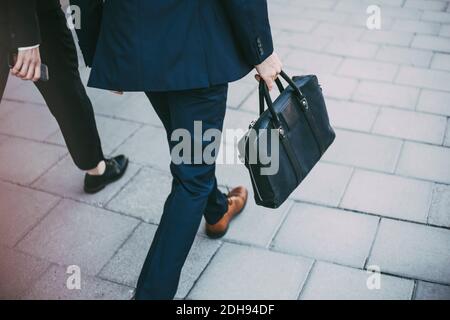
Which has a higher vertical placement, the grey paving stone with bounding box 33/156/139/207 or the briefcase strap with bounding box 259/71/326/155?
the briefcase strap with bounding box 259/71/326/155

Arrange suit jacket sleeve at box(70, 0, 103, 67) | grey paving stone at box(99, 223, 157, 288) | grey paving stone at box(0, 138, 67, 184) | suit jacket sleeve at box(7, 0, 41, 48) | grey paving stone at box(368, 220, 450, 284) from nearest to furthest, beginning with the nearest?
suit jacket sleeve at box(70, 0, 103, 67), suit jacket sleeve at box(7, 0, 41, 48), grey paving stone at box(368, 220, 450, 284), grey paving stone at box(99, 223, 157, 288), grey paving stone at box(0, 138, 67, 184)

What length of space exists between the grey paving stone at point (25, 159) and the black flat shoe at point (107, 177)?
41cm

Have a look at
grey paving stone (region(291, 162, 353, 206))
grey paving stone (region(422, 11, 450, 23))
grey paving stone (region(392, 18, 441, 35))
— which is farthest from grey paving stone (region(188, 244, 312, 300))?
grey paving stone (region(422, 11, 450, 23))

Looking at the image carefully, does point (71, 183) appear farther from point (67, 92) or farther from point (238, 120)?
point (238, 120)

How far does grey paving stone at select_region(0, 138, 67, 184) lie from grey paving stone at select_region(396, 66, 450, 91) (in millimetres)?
2525

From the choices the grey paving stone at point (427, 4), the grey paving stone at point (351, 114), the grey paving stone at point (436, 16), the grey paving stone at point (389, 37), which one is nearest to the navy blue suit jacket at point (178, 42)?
the grey paving stone at point (351, 114)

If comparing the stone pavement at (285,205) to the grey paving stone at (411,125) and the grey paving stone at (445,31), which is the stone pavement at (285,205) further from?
the grey paving stone at (445,31)

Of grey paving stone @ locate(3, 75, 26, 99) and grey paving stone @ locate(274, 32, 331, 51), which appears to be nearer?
grey paving stone @ locate(3, 75, 26, 99)

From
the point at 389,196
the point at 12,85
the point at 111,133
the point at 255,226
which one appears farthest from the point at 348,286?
the point at 12,85

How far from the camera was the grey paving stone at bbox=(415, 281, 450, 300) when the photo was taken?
1984 mm

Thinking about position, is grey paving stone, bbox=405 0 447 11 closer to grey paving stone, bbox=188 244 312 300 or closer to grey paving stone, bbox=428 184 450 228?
grey paving stone, bbox=428 184 450 228

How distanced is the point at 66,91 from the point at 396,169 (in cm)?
187

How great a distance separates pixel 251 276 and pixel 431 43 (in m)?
2.86

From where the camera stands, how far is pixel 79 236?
2.44 metres
